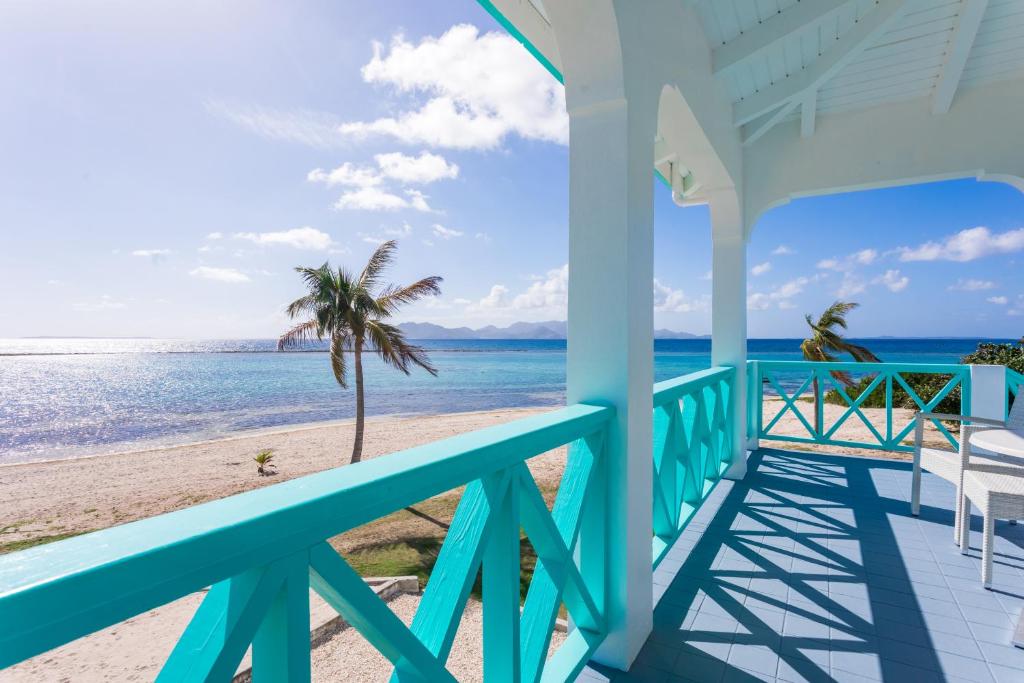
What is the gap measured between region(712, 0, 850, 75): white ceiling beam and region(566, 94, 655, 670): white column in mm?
1404

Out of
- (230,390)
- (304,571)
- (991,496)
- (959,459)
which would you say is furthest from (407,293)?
(230,390)

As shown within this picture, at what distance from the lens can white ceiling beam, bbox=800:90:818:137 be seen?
3881 mm

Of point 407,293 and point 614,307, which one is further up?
point 407,293

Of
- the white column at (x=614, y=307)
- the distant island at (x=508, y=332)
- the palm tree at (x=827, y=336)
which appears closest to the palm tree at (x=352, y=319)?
the white column at (x=614, y=307)

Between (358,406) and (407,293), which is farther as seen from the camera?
(407,293)

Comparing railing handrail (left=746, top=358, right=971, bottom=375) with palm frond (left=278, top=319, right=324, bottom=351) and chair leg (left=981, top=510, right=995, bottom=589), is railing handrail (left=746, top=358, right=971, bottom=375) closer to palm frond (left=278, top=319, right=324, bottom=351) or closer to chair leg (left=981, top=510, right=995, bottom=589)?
chair leg (left=981, top=510, right=995, bottom=589)

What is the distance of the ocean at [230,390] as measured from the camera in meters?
17.7

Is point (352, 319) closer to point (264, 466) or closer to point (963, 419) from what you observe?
point (264, 466)

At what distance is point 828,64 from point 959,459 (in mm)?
2404

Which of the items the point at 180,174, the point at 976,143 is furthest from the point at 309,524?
the point at 180,174

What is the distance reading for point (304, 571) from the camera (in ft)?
2.37

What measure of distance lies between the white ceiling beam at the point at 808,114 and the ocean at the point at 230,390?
1388cm

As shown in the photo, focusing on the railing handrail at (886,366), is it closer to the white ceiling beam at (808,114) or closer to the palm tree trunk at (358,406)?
the white ceiling beam at (808,114)

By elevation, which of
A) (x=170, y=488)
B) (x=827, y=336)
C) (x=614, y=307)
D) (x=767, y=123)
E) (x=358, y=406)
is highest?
(x=767, y=123)
